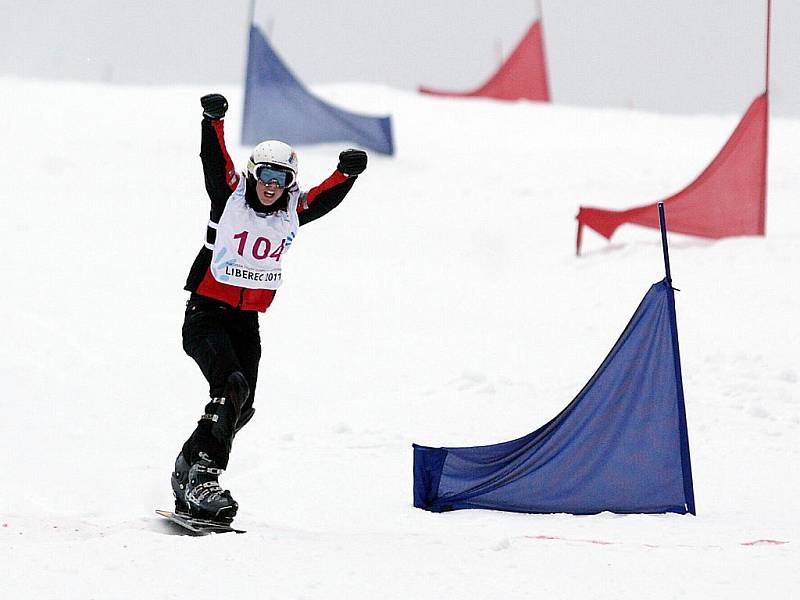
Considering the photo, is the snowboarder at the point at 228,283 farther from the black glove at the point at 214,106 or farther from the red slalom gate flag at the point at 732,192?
the red slalom gate flag at the point at 732,192

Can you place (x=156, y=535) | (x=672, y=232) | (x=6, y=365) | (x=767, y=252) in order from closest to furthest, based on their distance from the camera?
(x=156, y=535), (x=6, y=365), (x=767, y=252), (x=672, y=232)

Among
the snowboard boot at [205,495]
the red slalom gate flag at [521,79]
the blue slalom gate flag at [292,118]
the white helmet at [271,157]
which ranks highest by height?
the red slalom gate flag at [521,79]

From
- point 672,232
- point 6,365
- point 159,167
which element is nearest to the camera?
point 6,365

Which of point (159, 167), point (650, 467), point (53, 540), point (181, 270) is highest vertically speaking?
point (159, 167)

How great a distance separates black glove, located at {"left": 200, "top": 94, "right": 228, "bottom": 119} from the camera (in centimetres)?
528

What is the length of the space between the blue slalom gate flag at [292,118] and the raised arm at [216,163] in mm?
11842

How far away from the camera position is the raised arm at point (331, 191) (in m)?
5.59

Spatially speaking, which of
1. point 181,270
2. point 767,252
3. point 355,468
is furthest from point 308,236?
point 355,468

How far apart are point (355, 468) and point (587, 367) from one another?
8.71 ft

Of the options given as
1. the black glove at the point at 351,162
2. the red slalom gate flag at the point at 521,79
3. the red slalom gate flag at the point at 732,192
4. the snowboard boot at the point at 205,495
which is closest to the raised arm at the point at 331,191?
the black glove at the point at 351,162

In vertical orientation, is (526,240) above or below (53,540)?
above

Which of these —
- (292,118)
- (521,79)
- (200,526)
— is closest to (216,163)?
(200,526)

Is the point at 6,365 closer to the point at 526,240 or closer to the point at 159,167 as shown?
the point at 526,240

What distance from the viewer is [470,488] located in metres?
5.75
